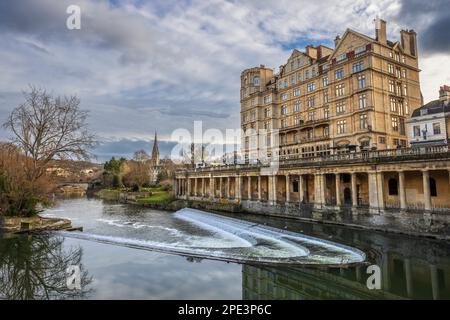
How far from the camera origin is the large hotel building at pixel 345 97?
34.0 m

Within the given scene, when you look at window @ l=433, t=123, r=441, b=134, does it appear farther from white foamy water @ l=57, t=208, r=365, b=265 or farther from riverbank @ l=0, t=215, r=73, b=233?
riverbank @ l=0, t=215, r=73, b=233

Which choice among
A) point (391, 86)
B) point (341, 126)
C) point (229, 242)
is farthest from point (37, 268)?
point (391, 86)

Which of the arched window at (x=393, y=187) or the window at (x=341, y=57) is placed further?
the window at (x=341, y=57)

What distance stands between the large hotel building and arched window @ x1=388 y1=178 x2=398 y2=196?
3.73 m

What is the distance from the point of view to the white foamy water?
51.5 feet

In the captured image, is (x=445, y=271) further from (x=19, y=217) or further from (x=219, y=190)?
(x=219, y=190)

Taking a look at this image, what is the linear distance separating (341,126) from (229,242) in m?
25.0

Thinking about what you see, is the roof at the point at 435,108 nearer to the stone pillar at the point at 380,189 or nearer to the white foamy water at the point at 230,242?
the stone pillar at the point at 380,189

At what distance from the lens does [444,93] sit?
3409cm

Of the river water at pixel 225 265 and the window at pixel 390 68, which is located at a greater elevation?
the window at pixel 390 68

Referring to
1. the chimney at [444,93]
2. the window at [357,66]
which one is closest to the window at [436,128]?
the chimney at [444,93]

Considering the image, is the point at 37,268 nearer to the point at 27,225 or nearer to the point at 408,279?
the point at 27,225

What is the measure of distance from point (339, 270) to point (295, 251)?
11.3ft
